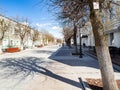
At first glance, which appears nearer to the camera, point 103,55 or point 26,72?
point 103,55

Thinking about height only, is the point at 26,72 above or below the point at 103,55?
below

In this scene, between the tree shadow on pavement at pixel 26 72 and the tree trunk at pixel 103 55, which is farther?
the tree shadow on pavement at pixel 26 72

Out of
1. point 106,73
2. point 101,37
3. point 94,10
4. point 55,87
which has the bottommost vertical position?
point 55,87

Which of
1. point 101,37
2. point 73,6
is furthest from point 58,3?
point 101,37

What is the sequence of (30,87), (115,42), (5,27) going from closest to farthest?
1. (30,87)
2. (115,42)
3. (5,27)

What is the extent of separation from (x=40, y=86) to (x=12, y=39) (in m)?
50.7

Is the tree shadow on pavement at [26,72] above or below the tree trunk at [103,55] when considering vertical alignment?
below

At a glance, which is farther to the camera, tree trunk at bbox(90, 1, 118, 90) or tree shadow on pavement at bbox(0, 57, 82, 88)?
tree shadow on pavement at bbox(0, 57, 82, 88)

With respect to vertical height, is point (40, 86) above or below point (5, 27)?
below

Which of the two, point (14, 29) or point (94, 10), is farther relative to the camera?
point (14, 29)

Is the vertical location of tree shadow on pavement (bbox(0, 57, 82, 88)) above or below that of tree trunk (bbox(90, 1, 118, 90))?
below

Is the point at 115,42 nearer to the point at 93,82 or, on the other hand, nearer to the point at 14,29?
the point at 93,82

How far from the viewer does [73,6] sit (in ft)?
29.6

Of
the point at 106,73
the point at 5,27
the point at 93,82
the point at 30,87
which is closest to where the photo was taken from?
the point at 106,73
